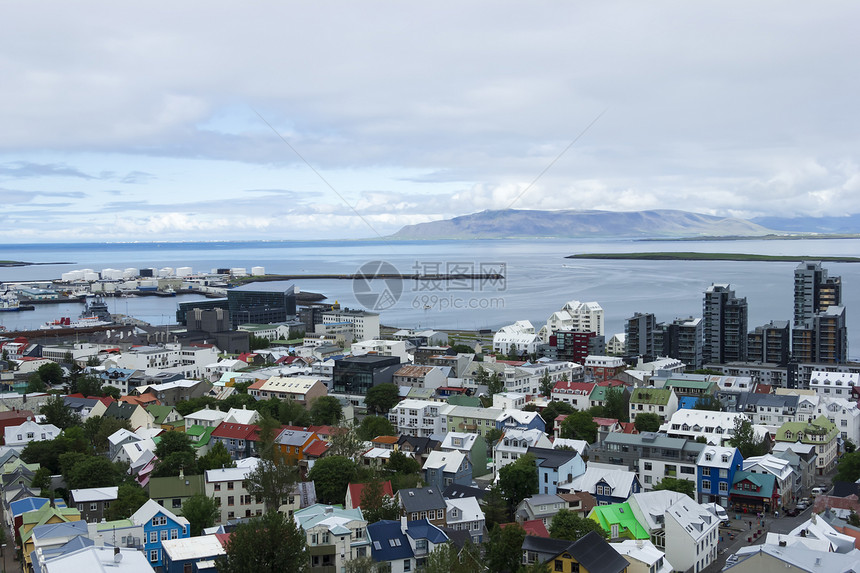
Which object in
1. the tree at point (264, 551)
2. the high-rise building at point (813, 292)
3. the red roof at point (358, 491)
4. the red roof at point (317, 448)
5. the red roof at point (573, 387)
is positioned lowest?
the red roof at point (317, 448)

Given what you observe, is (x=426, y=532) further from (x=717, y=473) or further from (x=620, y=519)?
(x=717, y=473)

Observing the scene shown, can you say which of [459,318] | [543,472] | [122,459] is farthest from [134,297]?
[543,472]

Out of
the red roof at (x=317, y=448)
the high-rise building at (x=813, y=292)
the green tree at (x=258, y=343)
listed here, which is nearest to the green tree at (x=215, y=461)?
the red roof at (x=317, y=448)

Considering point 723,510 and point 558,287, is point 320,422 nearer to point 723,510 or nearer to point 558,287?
point 723,510

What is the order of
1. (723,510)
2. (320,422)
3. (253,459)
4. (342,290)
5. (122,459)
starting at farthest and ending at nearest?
(342,290) → (320,422) → (122,459) → (253,459) → (723,510)

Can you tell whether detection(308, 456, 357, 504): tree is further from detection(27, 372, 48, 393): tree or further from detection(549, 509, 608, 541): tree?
detection(27, 372, 48, 393): tree

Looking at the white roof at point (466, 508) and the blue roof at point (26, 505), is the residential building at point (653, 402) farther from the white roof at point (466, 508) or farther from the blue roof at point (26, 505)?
the blue roof at point (26, 505)
